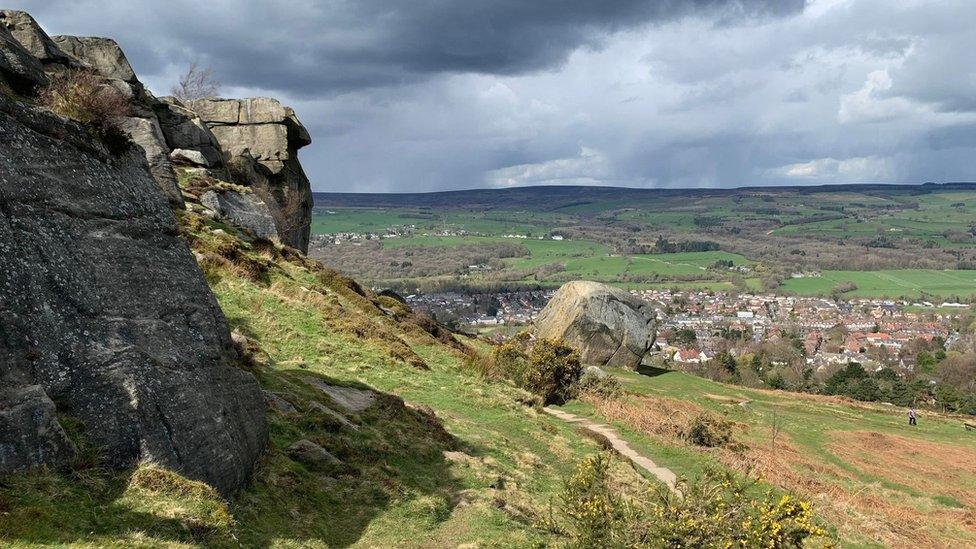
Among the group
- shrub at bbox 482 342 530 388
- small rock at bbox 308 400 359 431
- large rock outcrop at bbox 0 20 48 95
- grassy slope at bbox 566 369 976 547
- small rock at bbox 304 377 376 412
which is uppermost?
large rock outcrop at bbox 0 20 48 95

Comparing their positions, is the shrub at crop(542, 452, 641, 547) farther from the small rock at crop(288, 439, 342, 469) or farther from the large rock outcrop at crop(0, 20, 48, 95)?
the large rock outcrop at crop(0, 20, 48, 95)

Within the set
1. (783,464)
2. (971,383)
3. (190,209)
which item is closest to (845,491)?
(783,464)

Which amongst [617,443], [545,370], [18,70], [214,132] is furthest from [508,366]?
[214,132]

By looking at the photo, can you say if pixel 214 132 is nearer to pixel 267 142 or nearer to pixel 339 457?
pixel 267 142

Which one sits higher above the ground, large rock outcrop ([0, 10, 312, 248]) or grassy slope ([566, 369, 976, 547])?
large rock outcrop ([0, 10, 312, 248])

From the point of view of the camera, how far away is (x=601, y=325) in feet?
156

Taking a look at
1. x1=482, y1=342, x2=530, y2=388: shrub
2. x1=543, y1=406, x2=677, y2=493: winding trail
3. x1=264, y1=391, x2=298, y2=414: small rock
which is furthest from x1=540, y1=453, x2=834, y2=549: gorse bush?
x1=482, y1=342, x2=530, y2=388: shrub

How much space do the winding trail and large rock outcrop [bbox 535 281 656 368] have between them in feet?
54.7

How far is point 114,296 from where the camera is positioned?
31.3ft

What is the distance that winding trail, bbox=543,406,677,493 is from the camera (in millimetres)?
21172

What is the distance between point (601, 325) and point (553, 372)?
583 inches

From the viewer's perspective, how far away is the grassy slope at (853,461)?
20281 millimetres

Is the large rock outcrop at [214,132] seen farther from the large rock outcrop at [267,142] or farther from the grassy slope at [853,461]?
the grassy slope at [853,461]

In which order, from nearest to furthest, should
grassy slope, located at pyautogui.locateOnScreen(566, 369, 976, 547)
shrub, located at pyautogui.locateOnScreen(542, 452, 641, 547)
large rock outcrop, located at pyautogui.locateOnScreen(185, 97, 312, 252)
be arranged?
shrub, located at pyautogui.locateOnScreen(542, 452, 641, 547) → grassy slope, located at pyautogui.locateOnScreen(566, 369, 976, 547) → large rock outcrop, located at pyautogui.locateOnScreen(185, 97, 312, 252)
